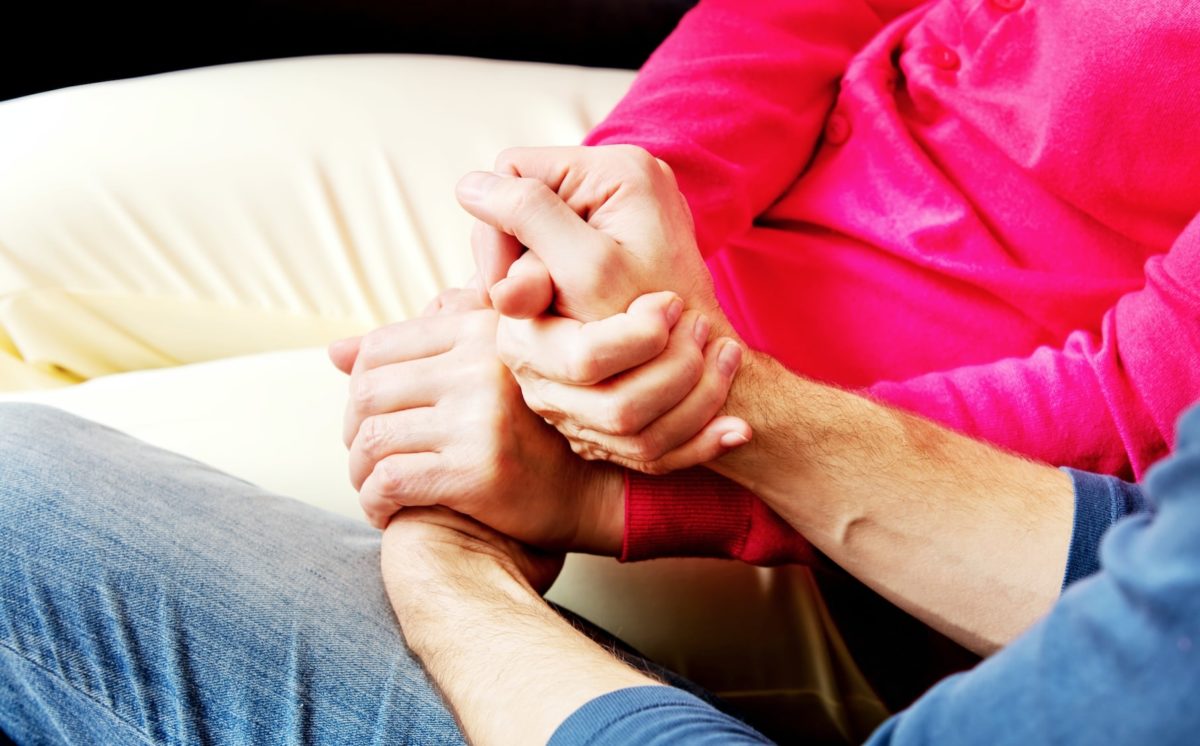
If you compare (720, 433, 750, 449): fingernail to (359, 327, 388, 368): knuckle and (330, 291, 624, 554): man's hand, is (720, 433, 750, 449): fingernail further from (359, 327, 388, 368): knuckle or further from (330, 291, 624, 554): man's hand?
(359, 327, 388, 368): knuckle

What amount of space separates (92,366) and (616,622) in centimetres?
58

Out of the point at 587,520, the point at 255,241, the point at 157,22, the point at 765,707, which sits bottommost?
the point at 765,707

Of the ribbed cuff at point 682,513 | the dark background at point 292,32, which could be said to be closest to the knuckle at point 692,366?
the ribbed cuff at point 682,513

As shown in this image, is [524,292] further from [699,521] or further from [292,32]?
[292,32]

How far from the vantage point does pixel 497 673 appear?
1.89 feet

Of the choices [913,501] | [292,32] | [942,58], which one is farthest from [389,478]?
[292,32]

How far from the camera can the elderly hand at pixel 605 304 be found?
619 millimetres

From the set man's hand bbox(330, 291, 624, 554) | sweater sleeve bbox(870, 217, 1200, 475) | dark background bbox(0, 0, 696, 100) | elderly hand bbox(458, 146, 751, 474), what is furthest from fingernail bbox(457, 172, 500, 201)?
dark background bbox(0, 0, 696, 100)

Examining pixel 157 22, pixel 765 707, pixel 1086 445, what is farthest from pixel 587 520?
pixel 157 22

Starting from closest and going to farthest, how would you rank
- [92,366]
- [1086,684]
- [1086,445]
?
[1086,684] < [1086,445] < [92,366]

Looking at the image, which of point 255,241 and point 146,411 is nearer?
point 146,411

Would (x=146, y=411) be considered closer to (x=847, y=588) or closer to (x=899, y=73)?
(x=847, y=588)

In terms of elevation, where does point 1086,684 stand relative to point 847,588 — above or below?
above

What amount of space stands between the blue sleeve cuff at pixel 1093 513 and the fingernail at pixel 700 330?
0.26m
